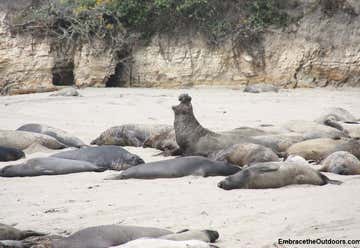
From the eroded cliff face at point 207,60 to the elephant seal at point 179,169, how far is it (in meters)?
11.6

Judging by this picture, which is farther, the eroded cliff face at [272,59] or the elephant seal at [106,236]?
the eroded cliff face at [272,59]

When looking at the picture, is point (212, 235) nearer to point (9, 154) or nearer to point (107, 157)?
point (107, 157)

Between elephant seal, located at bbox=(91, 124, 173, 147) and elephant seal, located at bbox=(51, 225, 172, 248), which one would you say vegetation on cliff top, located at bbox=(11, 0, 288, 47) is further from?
elephant seal, located at bbox=(51, 225, 172, 248)

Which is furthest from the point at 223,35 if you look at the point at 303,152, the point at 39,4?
the point at 303,152

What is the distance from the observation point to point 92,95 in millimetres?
17531

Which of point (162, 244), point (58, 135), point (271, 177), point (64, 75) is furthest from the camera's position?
point (64, 75)

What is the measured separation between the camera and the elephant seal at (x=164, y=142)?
10.5m

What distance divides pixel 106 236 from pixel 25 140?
17.9ft

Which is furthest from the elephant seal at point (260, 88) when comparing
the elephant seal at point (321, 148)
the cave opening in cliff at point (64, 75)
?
the elephant seal at point (321, 148)

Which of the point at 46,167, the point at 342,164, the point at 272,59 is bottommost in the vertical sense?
the point at 46,167

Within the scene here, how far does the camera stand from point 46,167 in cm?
828

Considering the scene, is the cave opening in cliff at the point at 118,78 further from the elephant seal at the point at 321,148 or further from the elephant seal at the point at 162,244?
the elephant seal at the point at 162,244

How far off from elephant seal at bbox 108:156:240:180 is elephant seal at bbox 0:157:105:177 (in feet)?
2.05

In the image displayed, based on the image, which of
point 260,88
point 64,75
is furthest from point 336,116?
point 64,75
